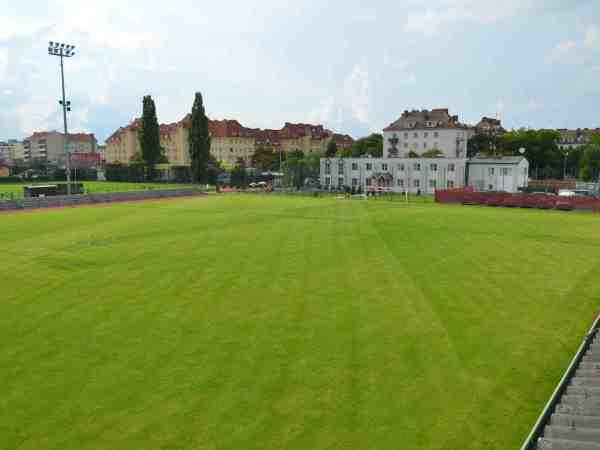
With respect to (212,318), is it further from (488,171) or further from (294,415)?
(488,171)

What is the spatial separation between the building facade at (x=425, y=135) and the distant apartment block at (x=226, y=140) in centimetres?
4251

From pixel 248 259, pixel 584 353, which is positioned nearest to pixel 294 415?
pixel 584 353

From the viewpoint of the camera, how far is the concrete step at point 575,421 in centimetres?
856

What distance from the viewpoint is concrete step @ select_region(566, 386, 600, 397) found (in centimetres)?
960

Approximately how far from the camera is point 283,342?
13164 millimetres

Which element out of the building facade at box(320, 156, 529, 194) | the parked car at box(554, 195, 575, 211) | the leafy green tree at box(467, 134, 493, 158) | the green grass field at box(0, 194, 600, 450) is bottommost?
the green grass field at box(0, 194, 600, 450)

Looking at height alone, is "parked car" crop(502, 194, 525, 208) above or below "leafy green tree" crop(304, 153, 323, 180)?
below

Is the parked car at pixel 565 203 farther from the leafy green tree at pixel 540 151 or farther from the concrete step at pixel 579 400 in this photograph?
the leafy green tree at pixel 540 151

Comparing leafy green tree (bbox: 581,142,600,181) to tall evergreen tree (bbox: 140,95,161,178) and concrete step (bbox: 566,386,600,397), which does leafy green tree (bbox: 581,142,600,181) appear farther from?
concrete step (bbox: 566,386,600,397)

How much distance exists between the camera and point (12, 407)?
9.70 metres

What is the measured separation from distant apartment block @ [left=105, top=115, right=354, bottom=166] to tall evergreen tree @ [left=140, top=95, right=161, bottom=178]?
4739 centimetres

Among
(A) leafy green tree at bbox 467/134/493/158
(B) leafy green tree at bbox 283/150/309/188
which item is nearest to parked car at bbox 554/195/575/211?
(B) leafy green tree at bbox 283/150/309/188

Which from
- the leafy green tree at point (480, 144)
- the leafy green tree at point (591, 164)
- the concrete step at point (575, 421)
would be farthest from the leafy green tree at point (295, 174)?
the concrete step at point (575, 421)

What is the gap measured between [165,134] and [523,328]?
147810 mm
